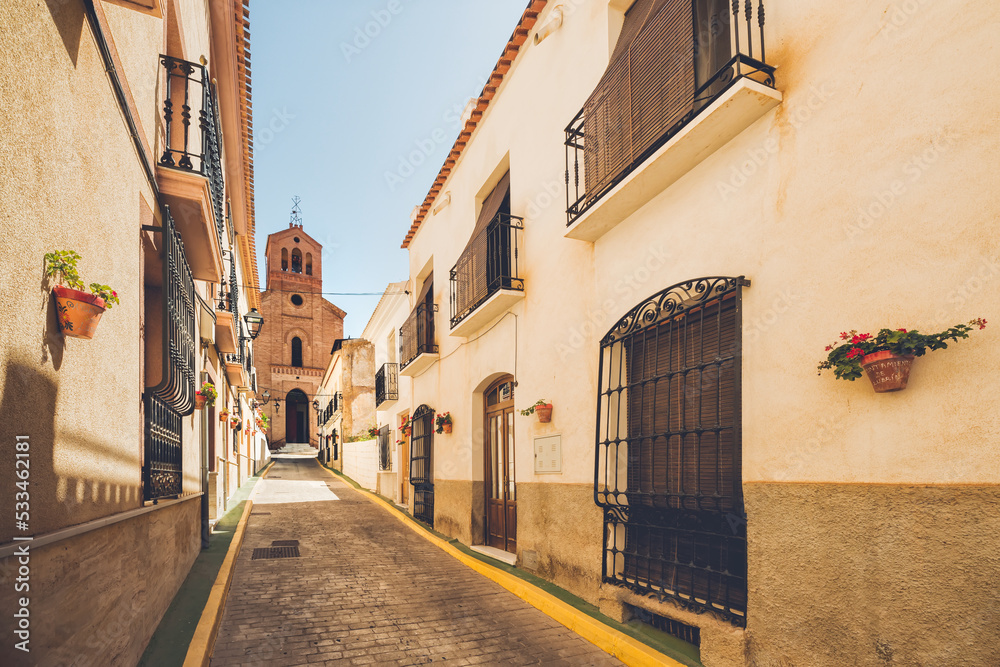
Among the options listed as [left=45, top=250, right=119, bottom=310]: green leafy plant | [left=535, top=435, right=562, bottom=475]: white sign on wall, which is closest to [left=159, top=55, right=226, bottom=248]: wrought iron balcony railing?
[left=45, top=250, right=119, bottom=310]: green leafy plant

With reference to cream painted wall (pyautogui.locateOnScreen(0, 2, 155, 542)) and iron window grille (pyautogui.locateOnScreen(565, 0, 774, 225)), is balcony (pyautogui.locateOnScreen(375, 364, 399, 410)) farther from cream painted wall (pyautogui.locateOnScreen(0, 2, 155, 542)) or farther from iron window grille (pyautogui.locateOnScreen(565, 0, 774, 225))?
cream painted wall (pyautogui.locateOnScreen(0, 2, 155, 542))

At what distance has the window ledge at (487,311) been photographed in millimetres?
8297

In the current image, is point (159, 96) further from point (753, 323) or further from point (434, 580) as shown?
point (434, 580)

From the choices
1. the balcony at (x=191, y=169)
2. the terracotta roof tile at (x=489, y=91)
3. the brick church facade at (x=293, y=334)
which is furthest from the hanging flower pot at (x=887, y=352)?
the brick church facade at (x=293, y=334)

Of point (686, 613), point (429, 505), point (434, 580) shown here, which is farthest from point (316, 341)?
point (686, 613)

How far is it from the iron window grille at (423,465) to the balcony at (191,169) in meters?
6.76

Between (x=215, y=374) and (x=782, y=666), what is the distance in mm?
9876

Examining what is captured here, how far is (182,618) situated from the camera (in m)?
5.29

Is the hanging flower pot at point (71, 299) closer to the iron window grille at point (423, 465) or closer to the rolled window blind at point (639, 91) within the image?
the rolled window blind at point (639, 91)

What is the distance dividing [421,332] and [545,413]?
251 inches

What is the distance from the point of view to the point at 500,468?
9.42 meters

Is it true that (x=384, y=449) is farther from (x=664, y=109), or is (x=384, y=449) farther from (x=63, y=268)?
(x=63, y=268)

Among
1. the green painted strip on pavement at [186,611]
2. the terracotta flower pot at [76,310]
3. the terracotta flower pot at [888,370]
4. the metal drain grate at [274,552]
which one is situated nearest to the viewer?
the terracotta flower pot at [76,310]

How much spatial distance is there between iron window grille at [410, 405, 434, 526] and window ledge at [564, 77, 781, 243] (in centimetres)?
768
